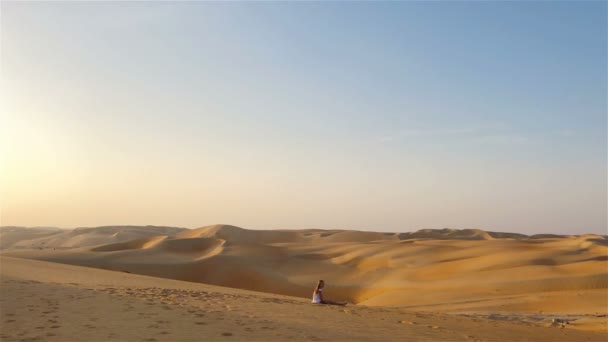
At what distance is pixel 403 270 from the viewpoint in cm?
2983

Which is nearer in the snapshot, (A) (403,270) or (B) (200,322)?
(B) (200,322)

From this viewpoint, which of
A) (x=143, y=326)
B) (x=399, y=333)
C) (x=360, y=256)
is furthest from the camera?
(x=360, y=256)

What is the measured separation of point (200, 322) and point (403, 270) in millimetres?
22363

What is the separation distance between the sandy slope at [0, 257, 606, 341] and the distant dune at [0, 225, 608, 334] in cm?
576

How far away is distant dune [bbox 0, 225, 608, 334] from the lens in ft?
62.5

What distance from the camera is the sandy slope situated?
7.90 m

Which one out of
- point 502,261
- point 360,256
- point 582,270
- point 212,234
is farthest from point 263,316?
point 212,234

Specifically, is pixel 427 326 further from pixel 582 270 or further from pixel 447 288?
pixel 582 270

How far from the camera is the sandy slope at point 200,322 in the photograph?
790cm

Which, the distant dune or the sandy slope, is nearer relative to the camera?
the sandy slope

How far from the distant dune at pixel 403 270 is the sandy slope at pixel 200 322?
18.9 feet

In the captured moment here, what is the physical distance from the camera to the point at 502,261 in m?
28.6

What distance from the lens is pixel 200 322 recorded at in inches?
349

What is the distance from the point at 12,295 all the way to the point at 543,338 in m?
10.4
